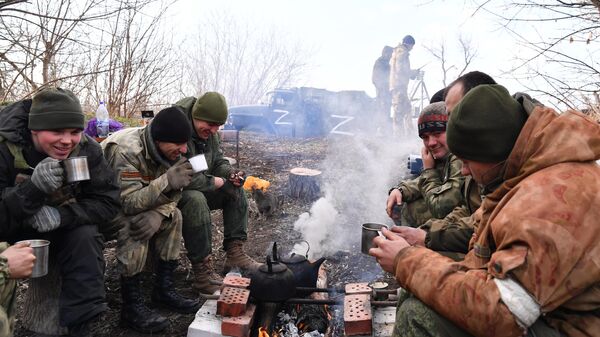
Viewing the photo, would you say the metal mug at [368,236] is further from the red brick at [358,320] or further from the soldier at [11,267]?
the soldier at [11,267]

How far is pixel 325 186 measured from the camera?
6660 mm

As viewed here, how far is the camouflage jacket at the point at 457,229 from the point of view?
8.13 feet

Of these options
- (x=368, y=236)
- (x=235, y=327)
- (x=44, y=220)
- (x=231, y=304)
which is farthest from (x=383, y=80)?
(x=44, y=220)

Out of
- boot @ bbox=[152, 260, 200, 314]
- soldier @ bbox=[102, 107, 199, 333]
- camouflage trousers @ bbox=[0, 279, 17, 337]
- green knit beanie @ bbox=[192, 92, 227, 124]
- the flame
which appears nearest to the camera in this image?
camouflage trousers @ bbox=[0, 279, 17, 337]

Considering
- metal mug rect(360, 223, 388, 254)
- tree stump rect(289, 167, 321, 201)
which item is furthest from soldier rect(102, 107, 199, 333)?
tree stump rect(289, 167, 321, 201)

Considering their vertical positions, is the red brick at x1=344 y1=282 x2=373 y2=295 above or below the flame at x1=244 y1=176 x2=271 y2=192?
below

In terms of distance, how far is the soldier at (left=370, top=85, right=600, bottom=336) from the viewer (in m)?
1.39

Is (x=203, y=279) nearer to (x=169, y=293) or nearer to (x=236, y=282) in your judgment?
(x=169, y=293)

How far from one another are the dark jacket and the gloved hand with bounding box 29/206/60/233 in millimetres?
39

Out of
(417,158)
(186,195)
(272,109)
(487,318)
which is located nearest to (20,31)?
(186,195)

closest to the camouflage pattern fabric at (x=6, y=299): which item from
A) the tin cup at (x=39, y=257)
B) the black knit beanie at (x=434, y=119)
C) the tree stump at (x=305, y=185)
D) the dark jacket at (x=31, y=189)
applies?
the tin cup at (x=39, y=257)

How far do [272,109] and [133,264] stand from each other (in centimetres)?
1281

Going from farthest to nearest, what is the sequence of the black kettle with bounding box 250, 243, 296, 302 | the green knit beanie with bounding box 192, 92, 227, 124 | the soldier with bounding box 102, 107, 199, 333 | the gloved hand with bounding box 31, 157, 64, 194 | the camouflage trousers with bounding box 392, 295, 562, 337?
the green knit beanie with bounding box 192, 92, 227, 124
the soldier with bounding box 102, 107, 199, 333
the black kettle with bounding box 250, 243, 296, 302
the gloved hand with bounding box 31, 157, 64, 194
the camouflage trousers with bounding box 392, 295, 562, 337

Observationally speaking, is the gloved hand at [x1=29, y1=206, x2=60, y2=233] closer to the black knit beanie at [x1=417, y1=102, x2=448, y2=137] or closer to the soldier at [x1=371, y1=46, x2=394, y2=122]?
the black knit beanie at [x1=417, y1=102, x2=448, y2=137]
